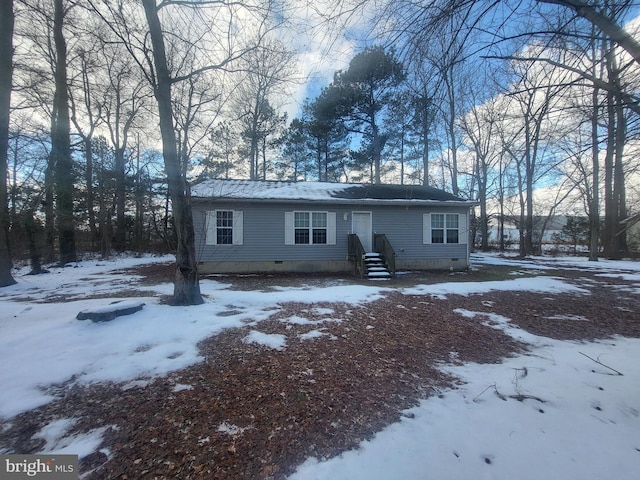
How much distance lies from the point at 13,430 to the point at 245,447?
1.87m

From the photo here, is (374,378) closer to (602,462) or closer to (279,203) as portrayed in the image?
(602,462)

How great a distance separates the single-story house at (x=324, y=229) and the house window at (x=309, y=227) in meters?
0.04

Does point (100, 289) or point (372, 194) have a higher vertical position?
point (372, 194)

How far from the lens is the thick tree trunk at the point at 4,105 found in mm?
7844

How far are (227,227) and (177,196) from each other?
209 inches

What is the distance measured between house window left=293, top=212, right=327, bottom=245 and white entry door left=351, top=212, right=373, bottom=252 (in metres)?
1.35

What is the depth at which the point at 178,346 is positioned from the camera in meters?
3.83

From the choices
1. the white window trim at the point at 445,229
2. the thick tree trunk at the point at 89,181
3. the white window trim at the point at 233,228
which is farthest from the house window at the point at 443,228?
the thick tree trunk at the point at 89,181

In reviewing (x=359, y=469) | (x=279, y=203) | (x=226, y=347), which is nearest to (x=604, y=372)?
(x=359, y=469)

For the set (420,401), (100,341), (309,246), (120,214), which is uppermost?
(120,214)

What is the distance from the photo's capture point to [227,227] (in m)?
10.7

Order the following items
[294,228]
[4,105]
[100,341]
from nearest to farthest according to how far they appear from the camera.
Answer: [100,341] → [4,105] → [294,228]

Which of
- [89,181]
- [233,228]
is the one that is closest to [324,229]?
[233,228]

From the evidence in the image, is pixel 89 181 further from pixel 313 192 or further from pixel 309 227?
pixel 309 227
